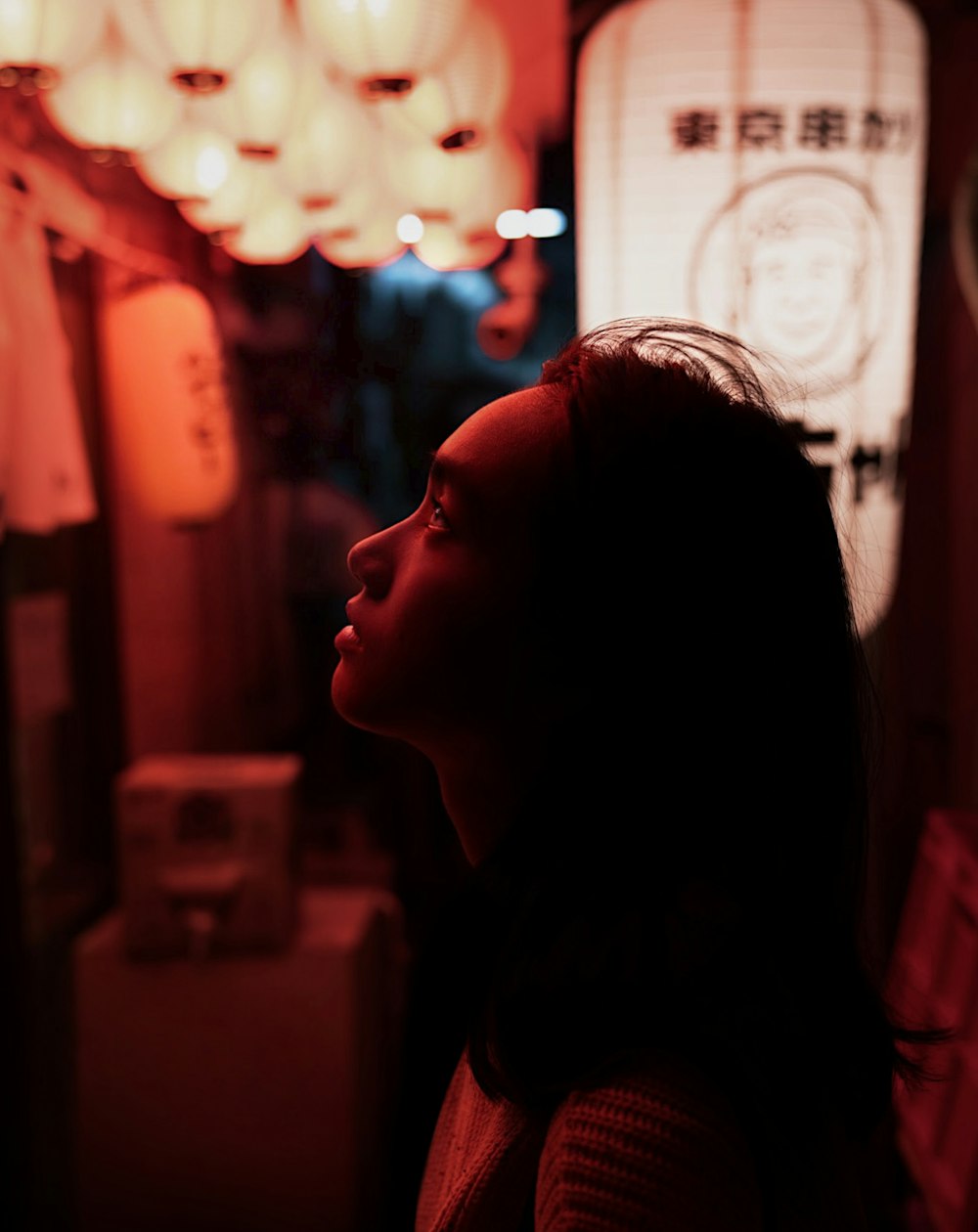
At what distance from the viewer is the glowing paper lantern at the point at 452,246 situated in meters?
4.20

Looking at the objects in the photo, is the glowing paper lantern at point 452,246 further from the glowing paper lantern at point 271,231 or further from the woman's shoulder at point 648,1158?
the woman's shoulder at point 648,1158

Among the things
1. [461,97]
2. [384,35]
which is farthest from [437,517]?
[461,97]

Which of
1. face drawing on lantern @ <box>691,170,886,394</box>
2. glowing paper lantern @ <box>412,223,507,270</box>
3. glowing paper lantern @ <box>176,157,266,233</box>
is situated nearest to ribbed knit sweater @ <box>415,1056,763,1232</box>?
face drawing on lantern @ <box>691,170,886,394</box>

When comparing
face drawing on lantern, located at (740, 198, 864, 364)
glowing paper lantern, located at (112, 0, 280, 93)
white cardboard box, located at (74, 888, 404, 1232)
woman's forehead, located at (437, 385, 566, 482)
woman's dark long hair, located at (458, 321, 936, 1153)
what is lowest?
white cardboard box, located at (74, 888, 404, 1232)

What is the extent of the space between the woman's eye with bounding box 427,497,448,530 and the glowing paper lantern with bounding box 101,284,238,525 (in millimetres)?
3651

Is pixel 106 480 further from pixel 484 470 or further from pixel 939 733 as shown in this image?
pixel 484 470

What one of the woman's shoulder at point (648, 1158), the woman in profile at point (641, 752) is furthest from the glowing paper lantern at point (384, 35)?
the woman's shoulder at point (648, 1158)

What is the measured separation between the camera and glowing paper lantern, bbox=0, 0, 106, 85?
96.0 inches

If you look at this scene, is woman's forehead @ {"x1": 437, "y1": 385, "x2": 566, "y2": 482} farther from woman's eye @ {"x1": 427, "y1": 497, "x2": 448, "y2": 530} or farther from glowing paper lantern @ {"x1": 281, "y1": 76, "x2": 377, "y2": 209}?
glowing paper lantern @ {"x1": 281, "y1": 76, "x2": 377, "y2": 209}

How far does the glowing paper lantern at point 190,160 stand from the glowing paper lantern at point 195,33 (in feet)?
2.62

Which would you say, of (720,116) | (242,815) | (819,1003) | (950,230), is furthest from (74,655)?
(819,1003)

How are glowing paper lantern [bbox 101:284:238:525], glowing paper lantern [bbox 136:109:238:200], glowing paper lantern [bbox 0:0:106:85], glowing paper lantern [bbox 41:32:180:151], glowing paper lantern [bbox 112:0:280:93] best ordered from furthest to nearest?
glowing paper lantern [bbox 101:284:238:525] < glowing paper lantern [bbox 136:109:238:200] < glowing paper lantern [bbox 41:32:180:151] < glowing paper lantern [bbox 112:0:280:93] < glowing paper lantern [bbox 0:0:106:85]

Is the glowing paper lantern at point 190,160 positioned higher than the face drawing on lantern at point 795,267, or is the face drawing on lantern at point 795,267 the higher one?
the glowing paper lantern at point 190,160

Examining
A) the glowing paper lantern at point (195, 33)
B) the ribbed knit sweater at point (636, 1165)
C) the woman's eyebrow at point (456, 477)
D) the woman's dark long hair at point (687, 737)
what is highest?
the glowing paper lantern at point (195, 33)
